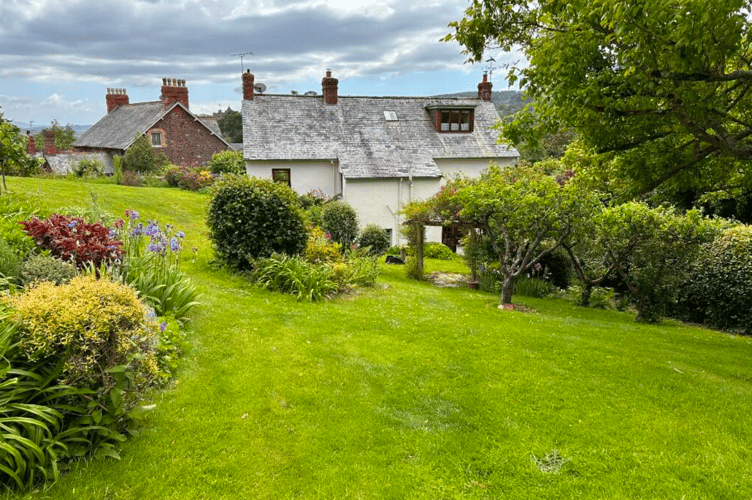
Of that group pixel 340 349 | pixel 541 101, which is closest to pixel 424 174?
pixel 541 101

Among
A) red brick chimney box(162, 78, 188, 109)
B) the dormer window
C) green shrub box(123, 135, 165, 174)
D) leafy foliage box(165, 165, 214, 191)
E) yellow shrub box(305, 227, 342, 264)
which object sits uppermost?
red brick chimney box(162, 78, 188, 109)

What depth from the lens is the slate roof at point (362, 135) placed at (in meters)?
26.7

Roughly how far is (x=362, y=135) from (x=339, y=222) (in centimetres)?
1002

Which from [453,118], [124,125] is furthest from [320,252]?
[124,125]

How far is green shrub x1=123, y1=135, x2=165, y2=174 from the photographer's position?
3375 cm

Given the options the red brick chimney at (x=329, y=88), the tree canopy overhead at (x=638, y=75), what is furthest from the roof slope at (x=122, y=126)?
the tree canopy overhead at (x=638, y=75)

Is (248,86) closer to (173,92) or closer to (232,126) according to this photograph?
(173,92)

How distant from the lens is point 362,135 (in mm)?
28234

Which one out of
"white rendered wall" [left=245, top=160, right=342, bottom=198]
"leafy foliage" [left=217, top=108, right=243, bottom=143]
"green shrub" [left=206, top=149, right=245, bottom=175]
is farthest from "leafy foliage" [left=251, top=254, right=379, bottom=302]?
"leafy foliage" [left=217, top=108, right=243, bottom=143]

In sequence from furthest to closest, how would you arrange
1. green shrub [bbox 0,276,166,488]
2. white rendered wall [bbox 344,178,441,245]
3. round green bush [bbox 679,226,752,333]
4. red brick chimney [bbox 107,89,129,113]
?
1. red brick chimney [bbox 107,89,129,113]
2. white rendered wall [bbox 344,178,441,245]
3. round green bush [bbox 679,226,752,333]
4. green shrub [bbox 0,276,166,488]

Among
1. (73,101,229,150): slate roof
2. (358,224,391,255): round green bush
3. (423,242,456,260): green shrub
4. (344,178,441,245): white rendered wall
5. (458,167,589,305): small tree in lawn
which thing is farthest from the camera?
(73,101,229,150): slate roof

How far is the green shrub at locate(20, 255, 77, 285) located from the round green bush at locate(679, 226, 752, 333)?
1364 cm

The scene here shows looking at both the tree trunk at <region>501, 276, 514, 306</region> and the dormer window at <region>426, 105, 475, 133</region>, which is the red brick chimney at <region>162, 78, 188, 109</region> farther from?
the tree trunk at <region>501, 276, 514, 306</region>

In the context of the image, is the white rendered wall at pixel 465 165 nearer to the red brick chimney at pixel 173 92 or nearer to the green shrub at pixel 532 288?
the green shrub at pixel 532 288
